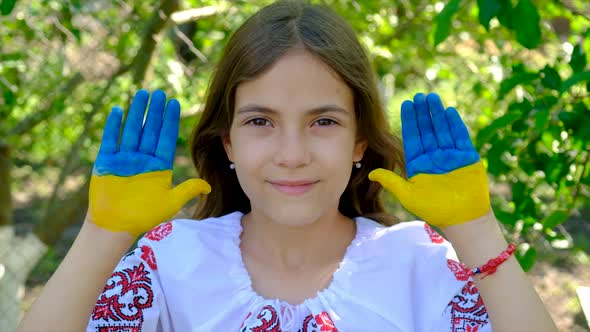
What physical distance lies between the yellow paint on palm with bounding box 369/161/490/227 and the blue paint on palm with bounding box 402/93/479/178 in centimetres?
2

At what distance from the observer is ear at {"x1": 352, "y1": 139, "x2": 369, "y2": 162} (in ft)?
5.81

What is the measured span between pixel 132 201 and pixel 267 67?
1.29 feet

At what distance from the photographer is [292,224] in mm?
1627

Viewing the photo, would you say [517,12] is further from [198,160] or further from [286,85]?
[198,160]

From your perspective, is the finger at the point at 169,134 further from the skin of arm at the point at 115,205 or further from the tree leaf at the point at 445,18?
the tree leaf at the point at 445,18

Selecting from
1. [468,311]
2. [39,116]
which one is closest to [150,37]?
[39,116]

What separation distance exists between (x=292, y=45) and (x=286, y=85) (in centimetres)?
10

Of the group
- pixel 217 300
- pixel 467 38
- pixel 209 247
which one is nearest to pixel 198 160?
pixel 209 247

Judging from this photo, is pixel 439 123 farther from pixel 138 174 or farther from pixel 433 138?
pixel 138 174

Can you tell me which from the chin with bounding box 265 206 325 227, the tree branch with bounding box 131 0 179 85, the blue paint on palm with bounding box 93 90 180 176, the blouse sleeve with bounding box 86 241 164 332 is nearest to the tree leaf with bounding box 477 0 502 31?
the chin with bounding box 265 206 325 227

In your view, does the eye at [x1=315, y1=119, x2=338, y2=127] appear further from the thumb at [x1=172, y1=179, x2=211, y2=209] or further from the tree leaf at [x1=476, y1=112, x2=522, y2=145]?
the tree leaf at [x1=476, y1=112, x2=522, y2=145]

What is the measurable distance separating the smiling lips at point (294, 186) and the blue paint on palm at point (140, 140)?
0.23 meters

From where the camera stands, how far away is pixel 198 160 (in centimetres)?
193

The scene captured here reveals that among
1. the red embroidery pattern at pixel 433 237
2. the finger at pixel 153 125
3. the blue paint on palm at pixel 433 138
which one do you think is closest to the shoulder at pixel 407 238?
the red embroidery pattern at pixel 433 237
